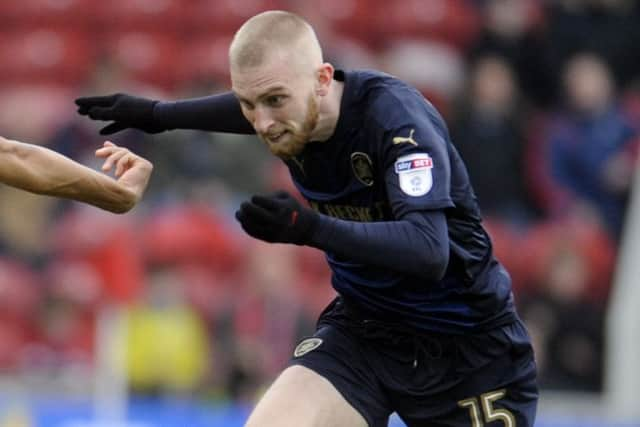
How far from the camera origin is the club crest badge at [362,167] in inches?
197

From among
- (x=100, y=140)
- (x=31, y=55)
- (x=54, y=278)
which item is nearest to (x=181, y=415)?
(x=54, y=278)

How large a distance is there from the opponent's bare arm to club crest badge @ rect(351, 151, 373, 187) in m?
0.74

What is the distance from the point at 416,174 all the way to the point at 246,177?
18.6 feet

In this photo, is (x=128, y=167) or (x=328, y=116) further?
(x=128, y=167)

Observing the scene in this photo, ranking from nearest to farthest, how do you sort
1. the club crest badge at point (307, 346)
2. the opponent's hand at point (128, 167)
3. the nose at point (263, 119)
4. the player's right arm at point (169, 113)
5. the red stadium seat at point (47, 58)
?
the nose at point (263, 119) → the opponent's hand at point (128, 167) → the club crest badge at point (307, 346) → the player's right arm at point (169, 113) → the red stadium seat at point (47, 58)

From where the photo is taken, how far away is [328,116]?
16.5ft

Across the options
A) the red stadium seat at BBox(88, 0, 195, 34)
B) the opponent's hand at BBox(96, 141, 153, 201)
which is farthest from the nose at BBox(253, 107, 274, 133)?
the red stadium seat at BBox(88, 0, 195, 34)

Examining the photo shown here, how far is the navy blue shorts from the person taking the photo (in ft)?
17.2

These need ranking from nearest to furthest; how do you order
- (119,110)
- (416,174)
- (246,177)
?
(416,174) → (119,110) → (246,177)

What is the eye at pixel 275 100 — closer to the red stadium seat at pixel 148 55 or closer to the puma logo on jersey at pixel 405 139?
the puma logo on jersey at pixel 405 139

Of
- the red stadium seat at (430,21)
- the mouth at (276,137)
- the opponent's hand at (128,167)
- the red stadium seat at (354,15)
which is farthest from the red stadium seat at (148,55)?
the mouth at (276,137)

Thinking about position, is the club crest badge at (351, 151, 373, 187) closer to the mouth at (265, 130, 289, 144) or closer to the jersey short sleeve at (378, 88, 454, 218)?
the jersey short sleeve at (378, 88, 454, 218)

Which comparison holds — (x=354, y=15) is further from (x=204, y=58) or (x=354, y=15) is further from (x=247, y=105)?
(x=247, y=105)

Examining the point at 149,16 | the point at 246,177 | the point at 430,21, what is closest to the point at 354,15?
the point at 430,21
